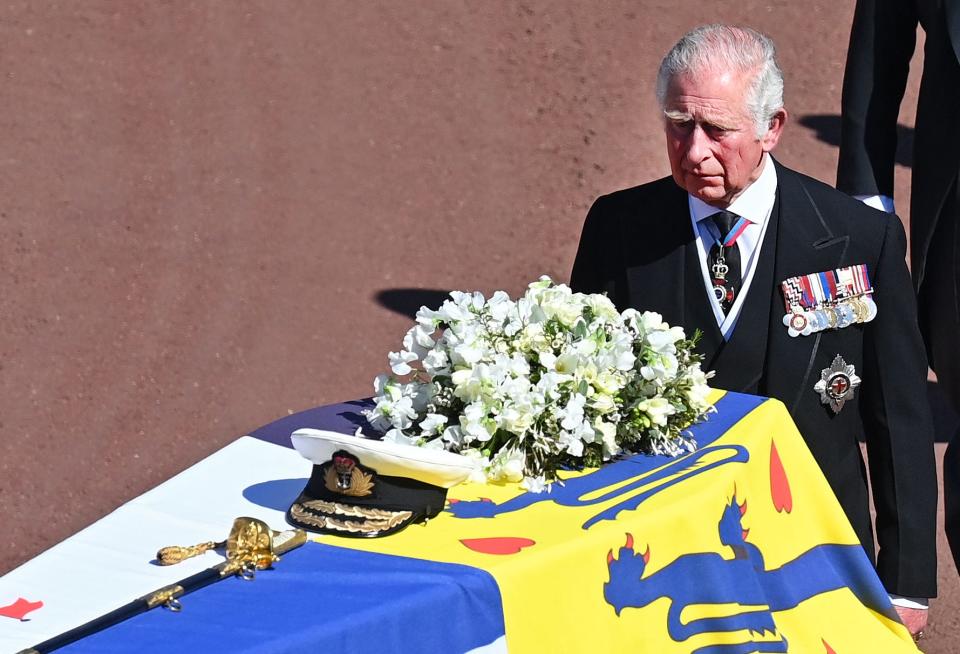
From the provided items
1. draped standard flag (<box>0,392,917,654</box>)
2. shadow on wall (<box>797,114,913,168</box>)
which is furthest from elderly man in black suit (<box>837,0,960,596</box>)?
shadow on wall (<box>797,114,913,168</box>)

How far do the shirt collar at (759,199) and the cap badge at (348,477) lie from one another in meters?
1.39

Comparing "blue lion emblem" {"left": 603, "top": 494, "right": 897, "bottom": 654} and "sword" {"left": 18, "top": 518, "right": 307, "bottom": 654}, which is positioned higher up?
"sword" {"left": 18, "top": 518, "right": 307, "bottom": 654}

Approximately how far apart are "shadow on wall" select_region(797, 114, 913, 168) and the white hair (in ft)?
22.2

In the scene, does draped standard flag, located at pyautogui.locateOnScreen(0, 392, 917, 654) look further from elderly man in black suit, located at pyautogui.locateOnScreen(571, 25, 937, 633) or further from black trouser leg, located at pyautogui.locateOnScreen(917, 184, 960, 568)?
black trouser leg, located at pyautogui.locateOnScreen(917, 184, 960, 568)

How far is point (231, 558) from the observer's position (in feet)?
8.05

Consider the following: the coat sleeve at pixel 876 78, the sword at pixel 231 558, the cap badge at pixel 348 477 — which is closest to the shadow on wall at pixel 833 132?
the coat sleeve at pixel 876 78

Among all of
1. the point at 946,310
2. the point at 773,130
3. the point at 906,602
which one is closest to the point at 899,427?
the point at 906,602

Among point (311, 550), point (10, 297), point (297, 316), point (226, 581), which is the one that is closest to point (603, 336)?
point (311, 550)

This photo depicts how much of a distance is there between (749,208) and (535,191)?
6.04 meters

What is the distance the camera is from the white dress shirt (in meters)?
3.58

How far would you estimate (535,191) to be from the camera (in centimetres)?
958

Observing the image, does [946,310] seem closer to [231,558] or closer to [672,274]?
[672,274]

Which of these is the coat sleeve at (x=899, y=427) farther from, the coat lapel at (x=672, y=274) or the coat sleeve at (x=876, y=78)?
the coat sleeve at (x=876, y=78)

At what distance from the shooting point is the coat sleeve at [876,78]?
459cm
